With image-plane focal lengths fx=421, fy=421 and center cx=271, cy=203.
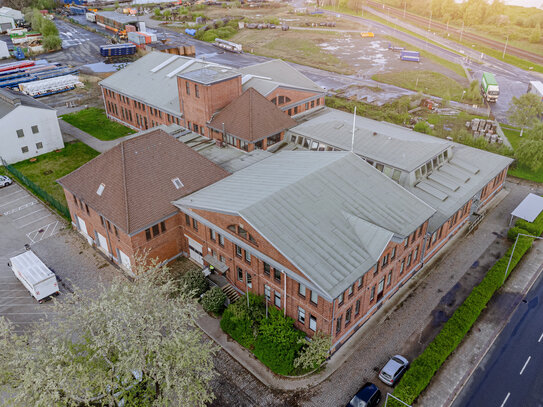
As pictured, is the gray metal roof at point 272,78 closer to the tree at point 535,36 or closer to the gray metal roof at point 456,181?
the gray metal roof at point 456,181

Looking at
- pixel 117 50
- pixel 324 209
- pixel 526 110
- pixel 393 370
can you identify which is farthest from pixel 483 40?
pixel 393 370

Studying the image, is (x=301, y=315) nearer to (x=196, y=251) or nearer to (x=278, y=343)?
(x=278, y=343)

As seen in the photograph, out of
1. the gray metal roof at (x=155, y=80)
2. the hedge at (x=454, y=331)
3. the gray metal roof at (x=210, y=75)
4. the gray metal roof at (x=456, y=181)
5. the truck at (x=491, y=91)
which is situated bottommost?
the hedge at (x=454, y=331)

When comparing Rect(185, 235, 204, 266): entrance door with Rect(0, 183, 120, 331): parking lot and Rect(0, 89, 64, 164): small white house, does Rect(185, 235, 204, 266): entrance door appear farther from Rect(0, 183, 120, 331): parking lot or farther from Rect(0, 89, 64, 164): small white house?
Rect(0, 89, 64, 164): small white house

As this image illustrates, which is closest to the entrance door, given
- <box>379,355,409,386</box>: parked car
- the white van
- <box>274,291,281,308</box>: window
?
<box>274,291,281,308</box>: window

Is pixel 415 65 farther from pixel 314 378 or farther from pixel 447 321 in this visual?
pixel 314 378

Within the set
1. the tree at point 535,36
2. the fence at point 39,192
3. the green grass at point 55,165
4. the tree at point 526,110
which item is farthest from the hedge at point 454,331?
the tree at point 535,36
